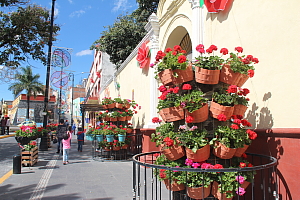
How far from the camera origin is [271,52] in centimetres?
428

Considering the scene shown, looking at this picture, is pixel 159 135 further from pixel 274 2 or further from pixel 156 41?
pixel 156 41

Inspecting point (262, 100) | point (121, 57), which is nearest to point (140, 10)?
point (121, 57)

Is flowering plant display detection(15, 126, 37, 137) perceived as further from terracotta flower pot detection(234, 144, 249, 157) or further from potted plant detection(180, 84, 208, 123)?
terracotta flower pot detection(234, 144, 249, 157)

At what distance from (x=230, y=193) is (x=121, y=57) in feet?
53.2

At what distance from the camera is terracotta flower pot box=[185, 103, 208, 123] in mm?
3758

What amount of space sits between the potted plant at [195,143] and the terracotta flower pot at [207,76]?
A: 0.75 meters

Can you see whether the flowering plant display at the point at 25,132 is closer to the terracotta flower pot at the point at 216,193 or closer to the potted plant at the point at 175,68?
the potted plant at the point at 175,68

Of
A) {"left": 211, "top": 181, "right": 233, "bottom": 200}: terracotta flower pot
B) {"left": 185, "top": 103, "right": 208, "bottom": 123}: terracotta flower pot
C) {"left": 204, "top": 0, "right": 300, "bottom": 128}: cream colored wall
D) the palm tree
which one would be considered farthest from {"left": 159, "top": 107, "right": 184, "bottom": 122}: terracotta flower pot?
the palm tree

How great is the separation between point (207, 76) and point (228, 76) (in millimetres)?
357

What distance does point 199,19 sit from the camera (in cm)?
642

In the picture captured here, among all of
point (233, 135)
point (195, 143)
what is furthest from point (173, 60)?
point (233, 135)

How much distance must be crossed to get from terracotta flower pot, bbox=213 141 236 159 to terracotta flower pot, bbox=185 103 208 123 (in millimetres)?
441

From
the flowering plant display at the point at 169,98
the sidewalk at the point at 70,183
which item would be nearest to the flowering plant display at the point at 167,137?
the flowering plant display at the point at 169,98

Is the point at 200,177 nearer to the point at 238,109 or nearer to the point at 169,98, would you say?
the point at 238,109
